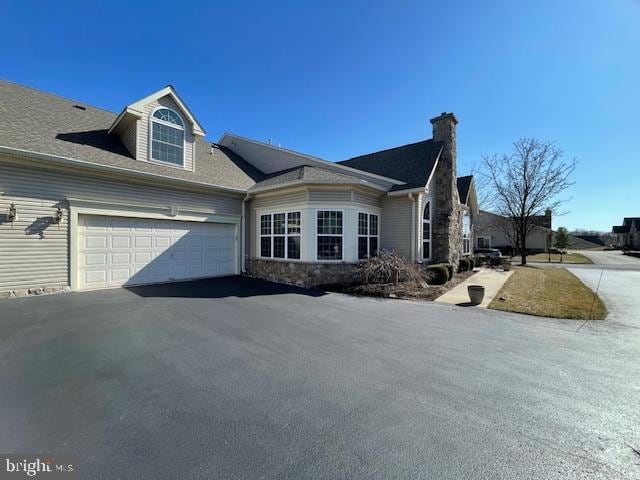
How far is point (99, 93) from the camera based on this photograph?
1359 cm

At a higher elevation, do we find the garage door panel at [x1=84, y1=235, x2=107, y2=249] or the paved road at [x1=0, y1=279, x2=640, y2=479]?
the garage door panel at [x1=84, y1=235, x2=107, y2=249]

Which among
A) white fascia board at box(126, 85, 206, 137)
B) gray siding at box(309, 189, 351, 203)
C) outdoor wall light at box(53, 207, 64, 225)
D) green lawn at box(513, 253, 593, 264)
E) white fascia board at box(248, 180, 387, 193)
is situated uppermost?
white fascia board at box(126, 85, 206, 137)

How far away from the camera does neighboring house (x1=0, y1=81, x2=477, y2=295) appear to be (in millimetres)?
8438

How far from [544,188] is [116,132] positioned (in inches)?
1238

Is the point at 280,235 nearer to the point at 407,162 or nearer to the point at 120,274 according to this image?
the point at 120,274

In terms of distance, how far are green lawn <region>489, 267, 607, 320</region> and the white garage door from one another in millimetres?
11009

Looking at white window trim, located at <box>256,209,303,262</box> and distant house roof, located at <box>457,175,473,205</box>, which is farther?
distant house roof, located at <box>457,175,473,205</box>

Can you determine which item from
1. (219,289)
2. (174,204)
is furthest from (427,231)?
(174,204)

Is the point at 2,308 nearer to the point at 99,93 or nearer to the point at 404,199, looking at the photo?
the point at 99,93

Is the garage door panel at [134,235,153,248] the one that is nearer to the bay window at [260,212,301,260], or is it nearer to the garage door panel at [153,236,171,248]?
the garage door panel at [153,236,171,248]

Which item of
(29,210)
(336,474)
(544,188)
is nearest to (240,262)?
(29,210)

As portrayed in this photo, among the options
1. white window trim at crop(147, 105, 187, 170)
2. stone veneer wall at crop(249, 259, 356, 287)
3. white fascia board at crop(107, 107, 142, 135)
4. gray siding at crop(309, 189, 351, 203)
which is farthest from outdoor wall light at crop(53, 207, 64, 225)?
gray siding at crop(309, 189, 351, 203)

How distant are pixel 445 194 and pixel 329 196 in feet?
24.0

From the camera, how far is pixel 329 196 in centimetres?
1118
